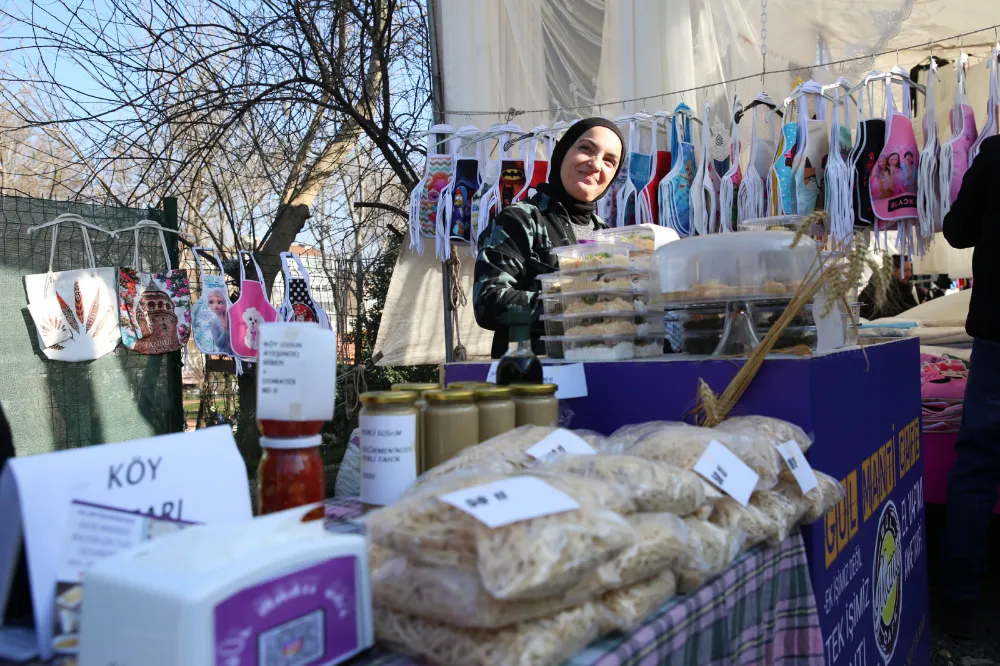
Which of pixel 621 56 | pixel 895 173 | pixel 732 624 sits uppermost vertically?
pixel 621 56

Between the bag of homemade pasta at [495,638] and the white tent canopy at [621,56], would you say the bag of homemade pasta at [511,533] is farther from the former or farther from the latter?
the white tent canopy at [621,56]

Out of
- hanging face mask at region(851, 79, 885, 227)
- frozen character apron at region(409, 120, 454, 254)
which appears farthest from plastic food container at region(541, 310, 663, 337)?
frozen character apron at region(409, 120, 454, 254)

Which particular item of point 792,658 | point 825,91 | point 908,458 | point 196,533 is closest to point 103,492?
point 196,533

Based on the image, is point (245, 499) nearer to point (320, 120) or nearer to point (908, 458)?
point (908, 458)

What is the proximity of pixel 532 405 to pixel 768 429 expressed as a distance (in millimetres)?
418

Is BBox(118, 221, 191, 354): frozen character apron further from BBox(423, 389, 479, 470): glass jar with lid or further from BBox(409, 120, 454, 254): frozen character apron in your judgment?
BBox(423, 389, 479, 470): glass jar with lid

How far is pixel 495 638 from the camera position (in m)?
0.67

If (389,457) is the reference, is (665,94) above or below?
above

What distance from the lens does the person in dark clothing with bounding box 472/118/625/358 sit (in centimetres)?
209

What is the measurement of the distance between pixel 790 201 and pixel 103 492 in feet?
9.44

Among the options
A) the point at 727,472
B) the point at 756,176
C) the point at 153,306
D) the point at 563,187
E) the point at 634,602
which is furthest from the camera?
the point at 153,306

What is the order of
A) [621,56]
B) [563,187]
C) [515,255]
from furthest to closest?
[621,56], [563,187], [515,255]

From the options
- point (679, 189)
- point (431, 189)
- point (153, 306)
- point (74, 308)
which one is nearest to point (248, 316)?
point (153, 306)

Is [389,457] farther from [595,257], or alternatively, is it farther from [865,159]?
[865,159]
